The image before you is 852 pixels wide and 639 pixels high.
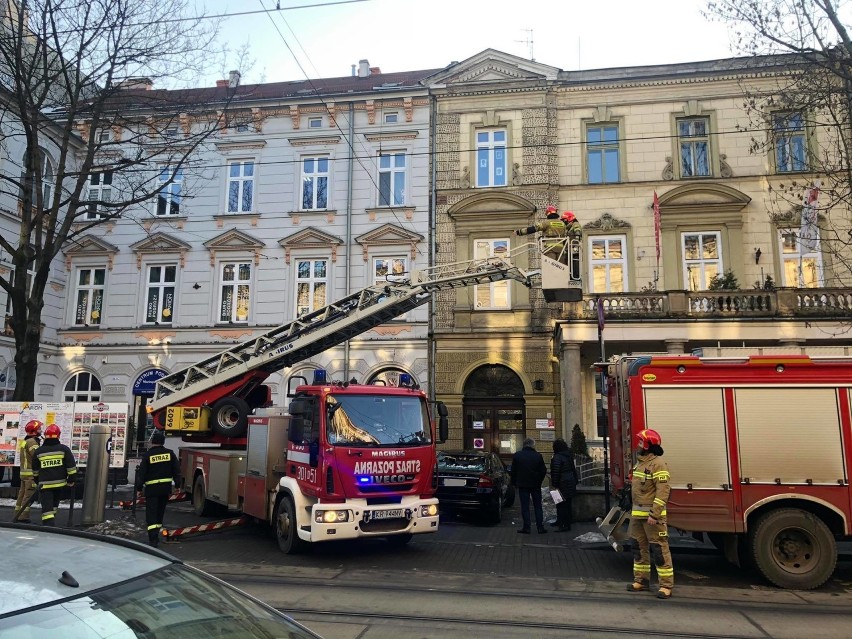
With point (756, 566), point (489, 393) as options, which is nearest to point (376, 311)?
point (756, 566)

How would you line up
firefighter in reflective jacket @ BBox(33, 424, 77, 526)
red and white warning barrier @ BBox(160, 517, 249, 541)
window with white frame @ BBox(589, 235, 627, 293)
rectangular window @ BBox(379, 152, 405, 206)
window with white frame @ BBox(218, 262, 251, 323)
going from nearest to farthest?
firefighter in reflective jacket @ BBox(33, 424, 77, 526), red and white warning barrier @ BBox(160, 517, 249, 541), window with white frame @ BBox(589, 235, 627, 293), rectangular window @ BBox(379, 152, 405, 206), window with white frame @ BBox(218, 262, 251, 323)

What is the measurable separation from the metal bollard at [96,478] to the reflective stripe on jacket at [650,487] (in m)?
9.90

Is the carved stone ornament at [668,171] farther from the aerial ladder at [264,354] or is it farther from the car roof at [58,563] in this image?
the car roof at [58,563]

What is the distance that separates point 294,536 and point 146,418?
15969 mm

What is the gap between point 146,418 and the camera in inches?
913

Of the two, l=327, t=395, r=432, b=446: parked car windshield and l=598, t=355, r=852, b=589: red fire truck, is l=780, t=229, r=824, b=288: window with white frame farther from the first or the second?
l=327, t=395, r=432, b=446: parked car windshield

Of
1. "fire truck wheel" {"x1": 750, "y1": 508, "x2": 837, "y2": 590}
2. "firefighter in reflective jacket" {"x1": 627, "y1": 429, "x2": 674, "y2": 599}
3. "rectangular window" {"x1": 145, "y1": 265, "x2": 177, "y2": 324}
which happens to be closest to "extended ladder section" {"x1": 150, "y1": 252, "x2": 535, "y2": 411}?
"firefighter in reflective jacket" {"x1": 627, "y1": 429, "x2": 674, "y2": 599}

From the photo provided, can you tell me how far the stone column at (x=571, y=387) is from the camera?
1858 centimetres

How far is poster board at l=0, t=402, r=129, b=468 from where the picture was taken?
1352 centimetres

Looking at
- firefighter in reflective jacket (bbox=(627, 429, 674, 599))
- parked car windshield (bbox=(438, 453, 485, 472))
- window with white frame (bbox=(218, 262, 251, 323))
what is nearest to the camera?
firefighter in reflective jacket (bbox=(627, 429, 674, 599))

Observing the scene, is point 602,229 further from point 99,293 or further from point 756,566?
point 99,293

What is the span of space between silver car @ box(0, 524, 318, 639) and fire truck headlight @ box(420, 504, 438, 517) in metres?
7.19

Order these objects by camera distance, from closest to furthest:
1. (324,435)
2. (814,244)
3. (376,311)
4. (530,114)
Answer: (324,435) < (376,311) < (814,244) < (530,114)

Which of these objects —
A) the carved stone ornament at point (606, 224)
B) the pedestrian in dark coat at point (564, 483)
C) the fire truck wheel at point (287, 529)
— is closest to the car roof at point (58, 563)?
the fire truck wheel at point (287, 529)
